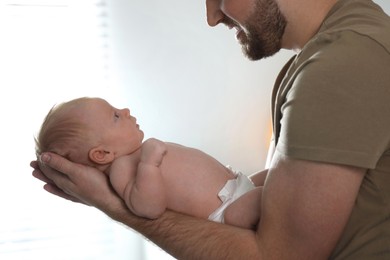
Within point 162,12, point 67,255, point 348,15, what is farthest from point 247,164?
point 348,15

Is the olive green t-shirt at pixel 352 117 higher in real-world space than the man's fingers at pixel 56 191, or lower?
higher

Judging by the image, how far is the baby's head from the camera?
1195mm

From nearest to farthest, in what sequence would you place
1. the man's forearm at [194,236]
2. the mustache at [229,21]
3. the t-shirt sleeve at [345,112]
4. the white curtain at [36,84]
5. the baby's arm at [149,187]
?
the t-shirt sleeve at [345,112]
the man's forearm at [194,236]
the baby's arm at [149,187]
the mustache at [229,21]
the white curtain at [36,84]

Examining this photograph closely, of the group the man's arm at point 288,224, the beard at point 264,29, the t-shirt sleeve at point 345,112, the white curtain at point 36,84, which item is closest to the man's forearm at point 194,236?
the man's arm at point 288,224

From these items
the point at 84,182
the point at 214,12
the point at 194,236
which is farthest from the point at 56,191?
the point at 214,12

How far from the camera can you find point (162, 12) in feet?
7.59

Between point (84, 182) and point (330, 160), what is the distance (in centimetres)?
62

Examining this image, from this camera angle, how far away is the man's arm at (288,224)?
34.3 inches

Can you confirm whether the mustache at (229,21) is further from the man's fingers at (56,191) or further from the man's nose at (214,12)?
the man's fingers at (56,191)

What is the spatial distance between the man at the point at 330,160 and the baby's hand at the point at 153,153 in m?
0.18

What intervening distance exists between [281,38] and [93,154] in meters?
0.55

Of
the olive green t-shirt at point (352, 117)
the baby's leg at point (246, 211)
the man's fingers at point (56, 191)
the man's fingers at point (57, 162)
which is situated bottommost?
the man's fingers at point (56, 191)

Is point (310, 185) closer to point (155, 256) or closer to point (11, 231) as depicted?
point (155, 256)

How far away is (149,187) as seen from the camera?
1.11 metres
